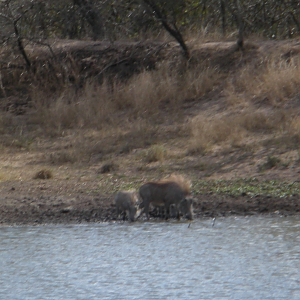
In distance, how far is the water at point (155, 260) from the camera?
6078 millimetres

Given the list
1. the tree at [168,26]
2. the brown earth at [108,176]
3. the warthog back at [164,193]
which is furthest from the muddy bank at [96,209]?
the tree at [168,26]

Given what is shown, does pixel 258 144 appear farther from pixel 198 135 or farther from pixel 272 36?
pixel 272 36

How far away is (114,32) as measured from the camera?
61.6 ft

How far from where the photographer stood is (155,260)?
281 inches

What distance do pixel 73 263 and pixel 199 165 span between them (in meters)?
5.40

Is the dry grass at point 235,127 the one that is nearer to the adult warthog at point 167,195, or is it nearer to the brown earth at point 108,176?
the brown earth at point 108,176

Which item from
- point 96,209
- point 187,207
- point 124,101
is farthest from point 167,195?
point 124,101

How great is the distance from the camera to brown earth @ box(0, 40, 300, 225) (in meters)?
9.45

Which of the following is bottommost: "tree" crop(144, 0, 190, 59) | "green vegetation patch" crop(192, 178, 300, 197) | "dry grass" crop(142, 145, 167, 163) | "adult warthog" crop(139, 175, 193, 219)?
"green vegetation patch" crop(192, 178, 300, 197)

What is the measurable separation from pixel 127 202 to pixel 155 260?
180 cm

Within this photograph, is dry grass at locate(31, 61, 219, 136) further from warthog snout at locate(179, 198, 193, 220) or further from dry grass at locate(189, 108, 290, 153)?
warthog snout at locate(179, 198, 193, 220)

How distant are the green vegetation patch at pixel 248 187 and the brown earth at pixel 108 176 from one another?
0.65ft

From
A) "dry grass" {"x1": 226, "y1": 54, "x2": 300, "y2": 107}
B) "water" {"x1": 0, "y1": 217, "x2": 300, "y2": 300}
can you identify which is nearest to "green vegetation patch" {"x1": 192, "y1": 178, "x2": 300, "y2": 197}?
"water" {"x1": 0, "y1": 217, "x2": 300, "y2": 300}

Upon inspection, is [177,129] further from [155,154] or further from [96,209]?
[96,209]
